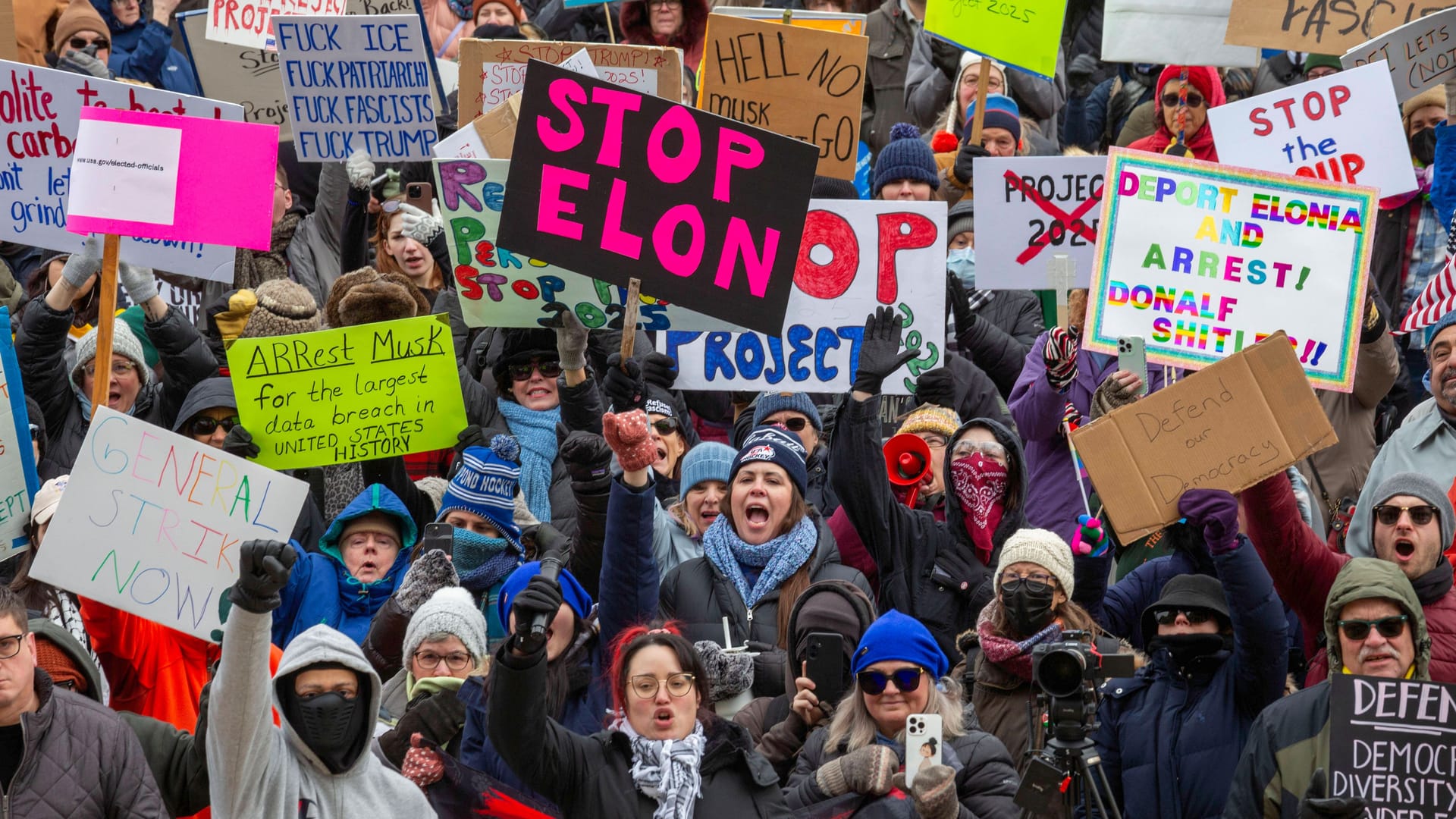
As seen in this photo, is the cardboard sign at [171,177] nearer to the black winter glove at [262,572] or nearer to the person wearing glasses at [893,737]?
the black winter glove at [262,572]

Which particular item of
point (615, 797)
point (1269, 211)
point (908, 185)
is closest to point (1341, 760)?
point (615, 797)

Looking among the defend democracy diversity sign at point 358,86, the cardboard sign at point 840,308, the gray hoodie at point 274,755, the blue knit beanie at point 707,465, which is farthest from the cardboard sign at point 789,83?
the gray hoodie at point 274,755

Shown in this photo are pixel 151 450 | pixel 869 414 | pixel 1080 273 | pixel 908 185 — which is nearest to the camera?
pixel 151 450

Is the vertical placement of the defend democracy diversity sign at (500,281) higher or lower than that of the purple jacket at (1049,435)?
higher

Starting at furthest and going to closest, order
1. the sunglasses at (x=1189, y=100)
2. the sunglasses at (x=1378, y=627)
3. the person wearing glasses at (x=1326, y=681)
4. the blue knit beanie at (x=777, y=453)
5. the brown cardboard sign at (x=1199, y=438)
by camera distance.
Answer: the sunglasses at (x=1189, y=100) < the blue knit beanie at (x=777, y=453) < the brown cardboard sign at (x=1199, y=438) < the sunglasses at (x=1378, y=627) < the person wearing glasses at (x=1326, y=681)

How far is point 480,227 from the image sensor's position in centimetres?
765

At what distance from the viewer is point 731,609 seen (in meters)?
6.48

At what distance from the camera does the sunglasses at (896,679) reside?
18.5 ft

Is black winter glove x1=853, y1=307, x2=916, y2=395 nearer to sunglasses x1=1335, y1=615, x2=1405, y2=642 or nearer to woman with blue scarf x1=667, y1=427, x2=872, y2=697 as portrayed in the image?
woman with blue scarf x1=667, y1=427, x2=872, y2=697

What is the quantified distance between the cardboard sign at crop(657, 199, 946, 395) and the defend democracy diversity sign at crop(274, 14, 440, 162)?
2349 millimetres

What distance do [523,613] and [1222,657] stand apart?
235 centimetres

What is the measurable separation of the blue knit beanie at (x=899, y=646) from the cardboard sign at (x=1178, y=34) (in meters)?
5.29

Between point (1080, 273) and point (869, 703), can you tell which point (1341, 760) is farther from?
point (1080, 273)

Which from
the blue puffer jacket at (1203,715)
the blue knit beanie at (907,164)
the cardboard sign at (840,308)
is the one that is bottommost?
the blue puffer jacket at (1203,715)
